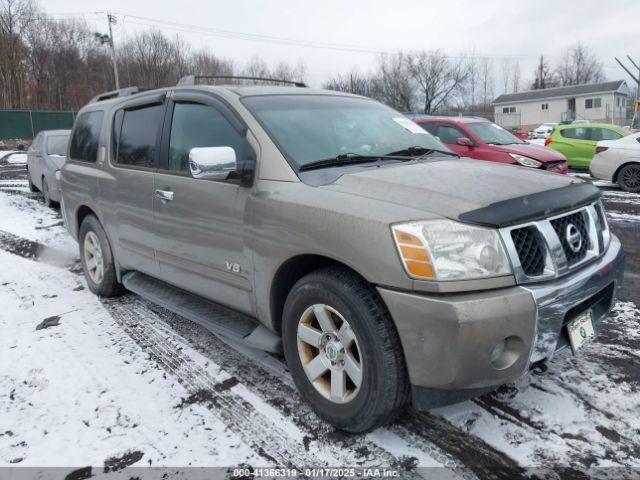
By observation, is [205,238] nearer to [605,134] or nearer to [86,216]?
[86,216]

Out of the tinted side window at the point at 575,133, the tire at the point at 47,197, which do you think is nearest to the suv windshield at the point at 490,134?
the tinted side window at the point at 575,133

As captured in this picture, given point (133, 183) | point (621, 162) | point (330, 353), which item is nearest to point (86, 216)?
point (133, 183)

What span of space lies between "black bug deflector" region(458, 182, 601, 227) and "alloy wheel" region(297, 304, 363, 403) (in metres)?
0.80

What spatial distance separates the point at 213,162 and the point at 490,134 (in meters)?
8.59

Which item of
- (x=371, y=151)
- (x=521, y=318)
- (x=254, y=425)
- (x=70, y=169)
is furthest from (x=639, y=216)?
(x=70, y=169)

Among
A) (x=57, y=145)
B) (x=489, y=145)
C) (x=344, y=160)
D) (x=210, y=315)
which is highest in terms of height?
(x=57, y=145)

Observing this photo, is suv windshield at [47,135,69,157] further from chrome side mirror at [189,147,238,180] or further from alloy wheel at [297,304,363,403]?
alloy wheel at [297,304,363,403]

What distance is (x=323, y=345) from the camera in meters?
2.54

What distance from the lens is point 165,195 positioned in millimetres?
3498

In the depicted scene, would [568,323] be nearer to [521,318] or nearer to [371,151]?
[521,318]

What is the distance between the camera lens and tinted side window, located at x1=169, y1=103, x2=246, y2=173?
10.4 ft

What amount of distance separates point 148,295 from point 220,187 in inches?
52.2

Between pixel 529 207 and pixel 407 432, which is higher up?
pixel 529 207

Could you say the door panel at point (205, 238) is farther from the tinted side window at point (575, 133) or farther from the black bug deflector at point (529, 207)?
the tinted side window at point (575, 133)
